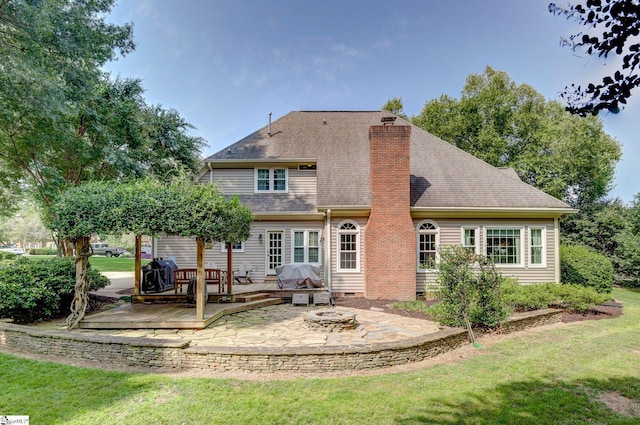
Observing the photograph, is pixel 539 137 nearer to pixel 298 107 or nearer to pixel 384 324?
pixel 298 107

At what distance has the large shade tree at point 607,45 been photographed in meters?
2.47

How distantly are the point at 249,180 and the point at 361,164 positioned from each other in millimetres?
4876

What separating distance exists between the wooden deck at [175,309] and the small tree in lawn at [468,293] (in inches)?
175

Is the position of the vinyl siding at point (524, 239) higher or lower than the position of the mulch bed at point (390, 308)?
higher

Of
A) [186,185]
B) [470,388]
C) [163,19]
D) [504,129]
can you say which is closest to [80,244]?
[186,185]

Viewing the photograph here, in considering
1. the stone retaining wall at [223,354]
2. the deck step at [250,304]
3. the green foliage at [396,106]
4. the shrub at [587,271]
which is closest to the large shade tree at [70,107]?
the stone retaining wall at [223,354]

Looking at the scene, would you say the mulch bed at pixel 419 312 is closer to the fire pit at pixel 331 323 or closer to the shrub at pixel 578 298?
the shrub at pixel 578 298

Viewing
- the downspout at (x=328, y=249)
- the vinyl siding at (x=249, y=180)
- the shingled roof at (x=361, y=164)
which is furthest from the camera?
the vinyl siding at (x=249, y=180)

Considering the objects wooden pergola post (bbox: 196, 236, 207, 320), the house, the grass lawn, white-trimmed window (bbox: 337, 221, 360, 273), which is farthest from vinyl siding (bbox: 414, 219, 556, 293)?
wooden pergola post (bbox: 196, 236, 207, 320)

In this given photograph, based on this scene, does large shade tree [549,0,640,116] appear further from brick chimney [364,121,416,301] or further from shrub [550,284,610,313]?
shrub [550,284,610,313]

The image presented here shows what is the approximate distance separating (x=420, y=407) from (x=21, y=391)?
18.0 ft

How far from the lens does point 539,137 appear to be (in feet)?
84.5

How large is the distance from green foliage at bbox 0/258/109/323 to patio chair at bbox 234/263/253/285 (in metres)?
5.37

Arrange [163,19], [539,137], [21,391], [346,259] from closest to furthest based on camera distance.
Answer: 1. [21,391]
2. [346,259]
3. [163,19]
4. [539,137]
